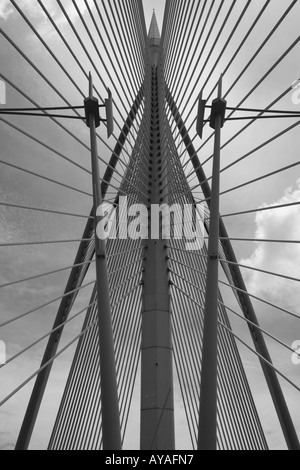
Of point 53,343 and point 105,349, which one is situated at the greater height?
point 105,349

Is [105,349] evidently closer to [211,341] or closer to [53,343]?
[211,341]

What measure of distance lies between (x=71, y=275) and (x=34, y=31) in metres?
5.98

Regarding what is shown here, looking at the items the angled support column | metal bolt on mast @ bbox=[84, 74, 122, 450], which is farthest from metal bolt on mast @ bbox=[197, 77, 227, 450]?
the angled support column

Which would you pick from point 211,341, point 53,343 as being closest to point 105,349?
point 211,341

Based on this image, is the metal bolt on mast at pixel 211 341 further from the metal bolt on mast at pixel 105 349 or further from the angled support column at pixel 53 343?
the angled support column at pixel 53 343

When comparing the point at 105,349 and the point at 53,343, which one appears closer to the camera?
the point at 105,349

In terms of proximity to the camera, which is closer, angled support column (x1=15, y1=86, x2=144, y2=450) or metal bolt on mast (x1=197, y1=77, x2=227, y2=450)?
metal bolt on mast (x1=197, y1=77, x2=227, y2=450)

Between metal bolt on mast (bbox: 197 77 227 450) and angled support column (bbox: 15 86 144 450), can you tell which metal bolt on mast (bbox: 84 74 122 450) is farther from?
angled support column (bbox: 15 86 144 450)

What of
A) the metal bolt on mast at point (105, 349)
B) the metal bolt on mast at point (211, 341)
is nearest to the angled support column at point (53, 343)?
the metal bolt on mast at point (105, 349)

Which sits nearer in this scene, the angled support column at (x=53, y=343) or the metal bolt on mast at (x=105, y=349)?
the metal bolt on mast at (x=105, y=349)

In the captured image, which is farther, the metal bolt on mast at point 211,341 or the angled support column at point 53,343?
the angled support column at point 53,343

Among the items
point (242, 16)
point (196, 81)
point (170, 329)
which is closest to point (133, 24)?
point (196, 81)

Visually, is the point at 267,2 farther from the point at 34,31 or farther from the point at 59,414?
the point at 59,414
